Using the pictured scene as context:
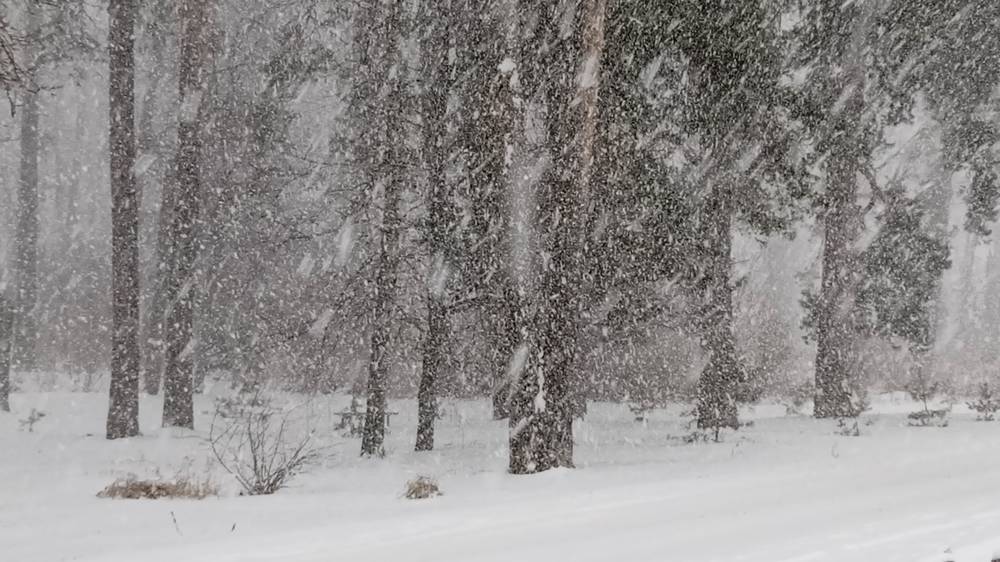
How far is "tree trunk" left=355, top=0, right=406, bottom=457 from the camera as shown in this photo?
38.4 ft

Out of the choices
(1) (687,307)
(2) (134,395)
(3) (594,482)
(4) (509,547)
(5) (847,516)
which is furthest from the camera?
(1) (687,307)

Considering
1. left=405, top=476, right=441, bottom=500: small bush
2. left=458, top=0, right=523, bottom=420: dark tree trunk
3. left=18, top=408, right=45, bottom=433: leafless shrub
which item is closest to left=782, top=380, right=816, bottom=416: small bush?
left=458, top=0, right=523, bottom=420: dark tree trunk

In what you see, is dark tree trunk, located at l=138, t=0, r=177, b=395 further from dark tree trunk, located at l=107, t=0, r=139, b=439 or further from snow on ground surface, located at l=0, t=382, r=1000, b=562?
snow on ground surface, located at l=0, t=382, r=1000, b=562

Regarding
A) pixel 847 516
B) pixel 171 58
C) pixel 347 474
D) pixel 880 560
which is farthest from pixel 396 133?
pixel 171 58

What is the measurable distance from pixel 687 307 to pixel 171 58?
17.8m

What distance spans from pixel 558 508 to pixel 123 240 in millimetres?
9334

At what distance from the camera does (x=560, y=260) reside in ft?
29.0

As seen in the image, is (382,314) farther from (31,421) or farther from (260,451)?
(31,421)

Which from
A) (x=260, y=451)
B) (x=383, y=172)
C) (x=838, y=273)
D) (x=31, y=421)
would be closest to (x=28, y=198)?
(x=31, y=421)

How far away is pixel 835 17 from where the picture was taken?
14.6 m

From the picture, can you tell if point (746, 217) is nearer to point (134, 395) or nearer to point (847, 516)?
point (847, 516)

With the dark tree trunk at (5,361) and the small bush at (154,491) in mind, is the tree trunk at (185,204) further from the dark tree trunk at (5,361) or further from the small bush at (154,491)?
the small bush at (154,491)

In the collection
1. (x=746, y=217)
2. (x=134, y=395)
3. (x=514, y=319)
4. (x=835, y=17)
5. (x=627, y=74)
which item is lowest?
(x=134, y=395)

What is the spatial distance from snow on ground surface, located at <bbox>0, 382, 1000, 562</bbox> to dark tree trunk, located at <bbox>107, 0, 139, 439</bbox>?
0.94 metres
